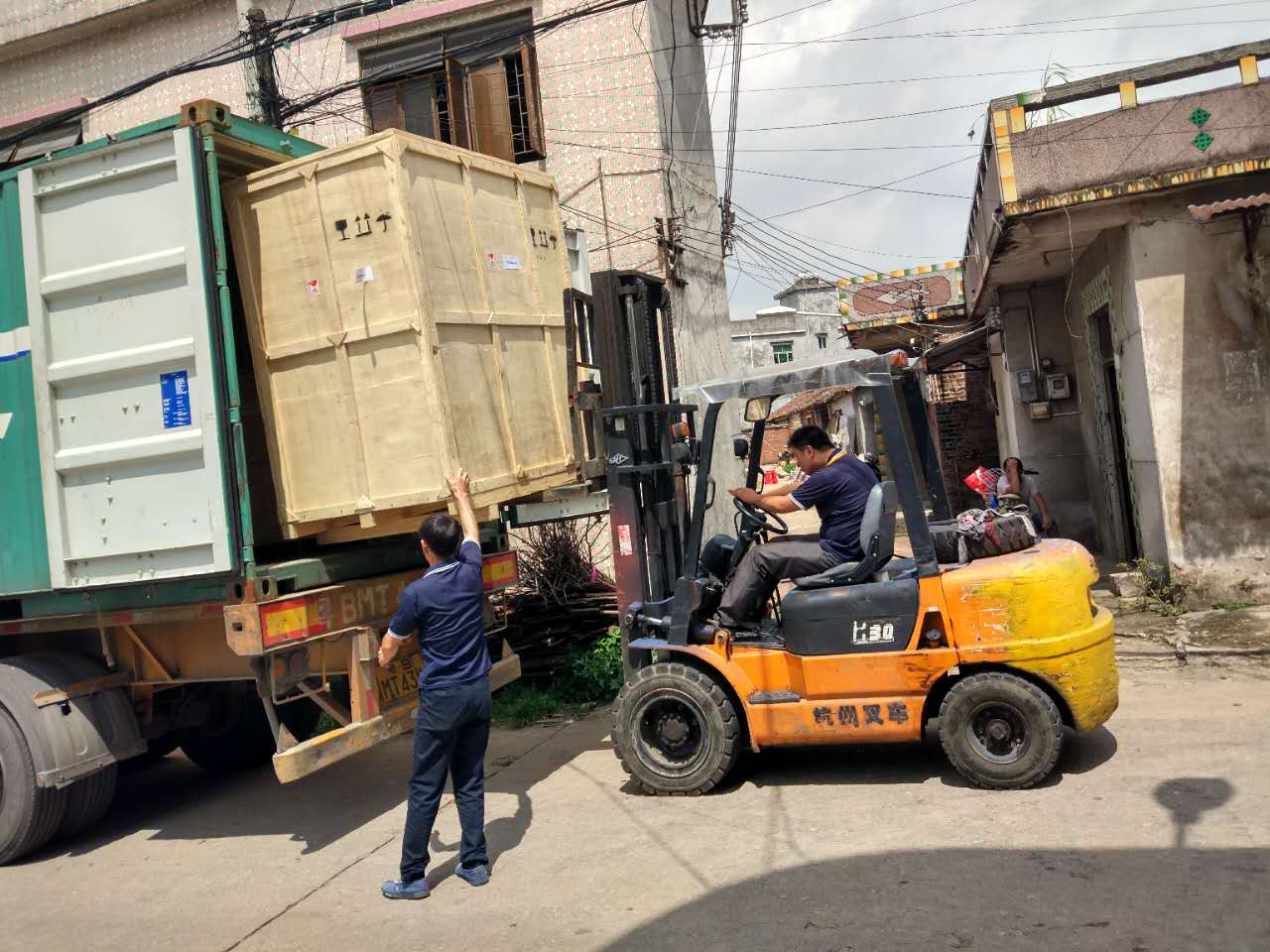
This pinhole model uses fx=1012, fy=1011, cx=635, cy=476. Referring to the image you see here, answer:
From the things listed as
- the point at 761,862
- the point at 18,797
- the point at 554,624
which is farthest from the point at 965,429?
the point at 18,797

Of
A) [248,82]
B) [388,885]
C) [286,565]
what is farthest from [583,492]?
[248,82]

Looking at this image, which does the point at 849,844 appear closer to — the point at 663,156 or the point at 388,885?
the point at 388,885

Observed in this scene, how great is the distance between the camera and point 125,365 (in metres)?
5.15

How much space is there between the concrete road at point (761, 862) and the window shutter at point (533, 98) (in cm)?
809

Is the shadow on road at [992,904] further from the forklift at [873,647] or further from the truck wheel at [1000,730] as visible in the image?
the forklift at [873,647]

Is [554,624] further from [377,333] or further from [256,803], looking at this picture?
[377,333]

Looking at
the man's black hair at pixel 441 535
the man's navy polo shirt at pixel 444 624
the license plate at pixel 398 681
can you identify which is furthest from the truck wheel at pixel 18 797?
Answer: the man's black hair at pixel 441 535

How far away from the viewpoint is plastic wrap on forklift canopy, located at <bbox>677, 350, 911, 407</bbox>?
5.07m

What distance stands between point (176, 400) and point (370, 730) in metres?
1.96

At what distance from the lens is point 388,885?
4.48m

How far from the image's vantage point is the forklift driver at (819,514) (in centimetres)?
522

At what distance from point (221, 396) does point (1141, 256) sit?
7551 millimetres

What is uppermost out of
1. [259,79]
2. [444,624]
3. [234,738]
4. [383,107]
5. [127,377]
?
[259,79]

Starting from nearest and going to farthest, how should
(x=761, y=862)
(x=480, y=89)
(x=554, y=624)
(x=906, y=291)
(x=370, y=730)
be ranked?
1. (x=761, y=862)
2. (x=370, y=730)
3. (x=554, y=624)
4. (x=480, y=89)
5. (x=906, y=291)
